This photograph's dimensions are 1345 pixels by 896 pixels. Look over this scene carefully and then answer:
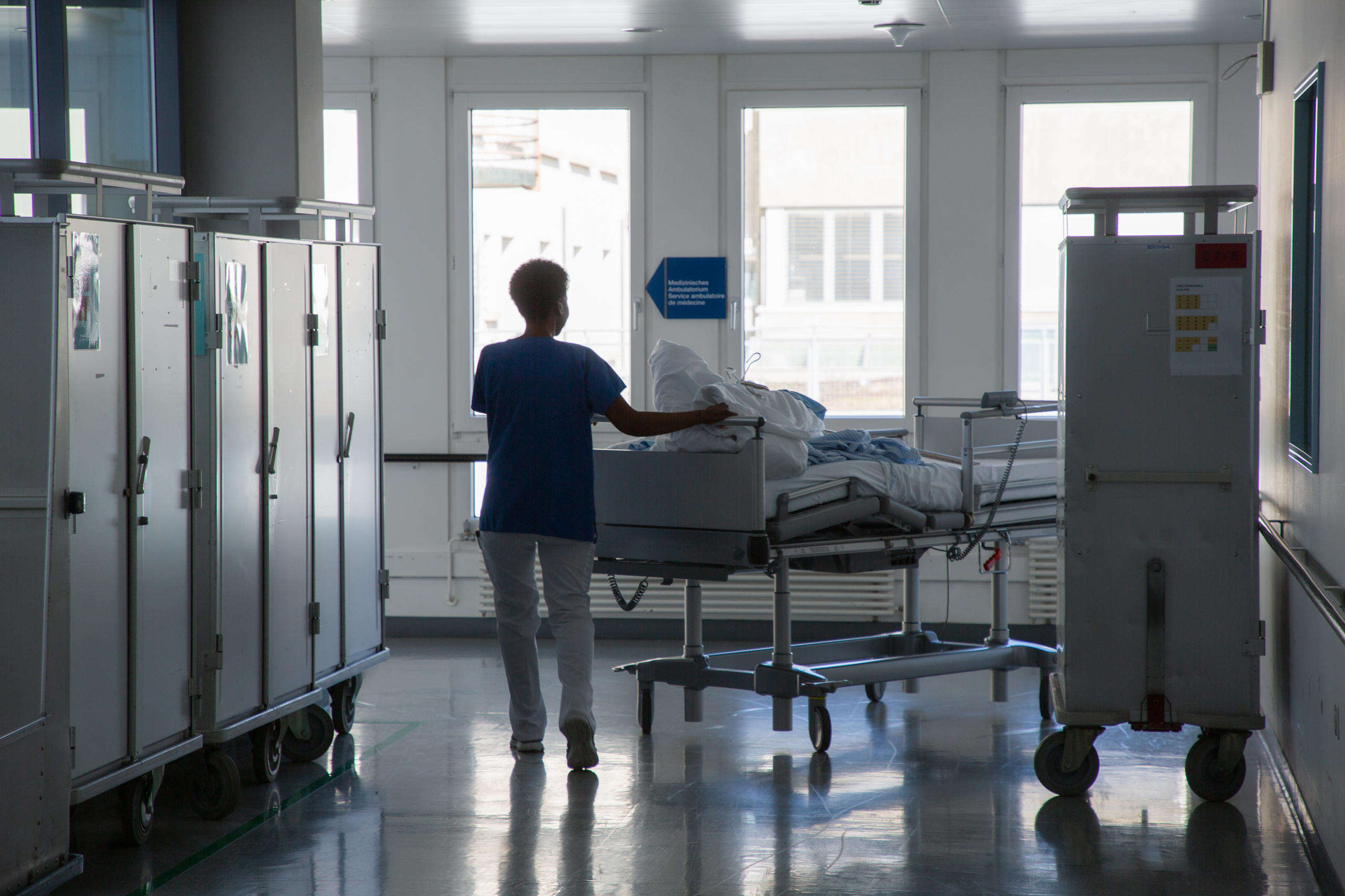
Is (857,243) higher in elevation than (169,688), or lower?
higher

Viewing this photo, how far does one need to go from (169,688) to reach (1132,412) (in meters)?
2.95

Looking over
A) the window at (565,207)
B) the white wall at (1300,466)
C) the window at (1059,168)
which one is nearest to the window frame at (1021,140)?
the window at (1059,168)

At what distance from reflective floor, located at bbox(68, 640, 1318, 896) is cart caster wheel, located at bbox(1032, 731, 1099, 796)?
40mm

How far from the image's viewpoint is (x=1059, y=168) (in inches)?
285

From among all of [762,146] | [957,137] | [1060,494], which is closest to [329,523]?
[1060,494]

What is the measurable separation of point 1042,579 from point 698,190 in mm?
2767

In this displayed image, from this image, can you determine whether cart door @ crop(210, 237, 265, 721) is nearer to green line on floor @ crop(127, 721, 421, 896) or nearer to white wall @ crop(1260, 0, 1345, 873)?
green line on floor @ crop(127, 721, 421, 896)

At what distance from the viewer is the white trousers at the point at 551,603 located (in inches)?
182

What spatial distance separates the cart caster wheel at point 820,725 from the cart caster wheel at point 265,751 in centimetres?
185

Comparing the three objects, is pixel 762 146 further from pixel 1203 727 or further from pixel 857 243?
pixel 1203 727

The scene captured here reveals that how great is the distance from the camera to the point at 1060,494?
4.30 m

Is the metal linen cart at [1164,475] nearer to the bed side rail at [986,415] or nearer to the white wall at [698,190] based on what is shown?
the bed side rail at [986,415]

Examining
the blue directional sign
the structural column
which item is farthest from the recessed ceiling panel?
the blue directional sign

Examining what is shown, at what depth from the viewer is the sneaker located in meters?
4.61
